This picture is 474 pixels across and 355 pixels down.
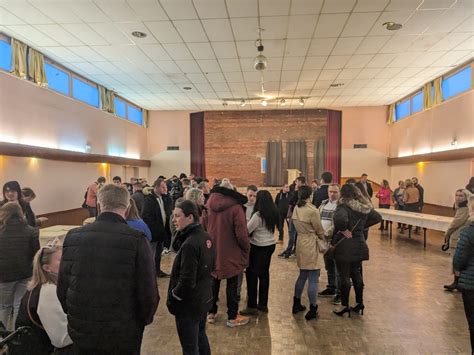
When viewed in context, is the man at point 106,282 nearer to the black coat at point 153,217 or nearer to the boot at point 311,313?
the boot at point 311,313

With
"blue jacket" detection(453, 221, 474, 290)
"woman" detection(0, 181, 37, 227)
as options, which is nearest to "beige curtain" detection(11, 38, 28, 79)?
"woman" detection(0, 181, 37, 227)

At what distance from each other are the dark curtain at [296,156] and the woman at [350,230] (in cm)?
1115

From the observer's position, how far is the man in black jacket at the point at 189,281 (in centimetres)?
225

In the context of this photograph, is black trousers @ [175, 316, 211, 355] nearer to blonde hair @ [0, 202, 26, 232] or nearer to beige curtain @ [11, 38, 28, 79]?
blonde hair @ [0, 202, 26, 232]

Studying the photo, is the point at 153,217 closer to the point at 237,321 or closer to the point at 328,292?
the point at 237,321

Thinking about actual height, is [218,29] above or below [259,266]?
above

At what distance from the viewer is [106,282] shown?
1.69m

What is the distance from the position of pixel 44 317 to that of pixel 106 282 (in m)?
0.53

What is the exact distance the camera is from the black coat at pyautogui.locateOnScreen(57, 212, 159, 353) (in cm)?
168

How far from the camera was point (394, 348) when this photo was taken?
124 inches

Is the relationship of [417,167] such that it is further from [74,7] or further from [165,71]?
[74,7]

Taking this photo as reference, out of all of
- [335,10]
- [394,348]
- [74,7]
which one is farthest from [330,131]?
[394,348]

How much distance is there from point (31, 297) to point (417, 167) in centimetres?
1253

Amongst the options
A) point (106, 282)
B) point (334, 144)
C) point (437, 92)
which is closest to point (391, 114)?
point (334, 144)
